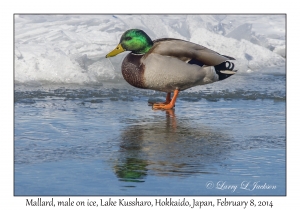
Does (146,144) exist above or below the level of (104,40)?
below

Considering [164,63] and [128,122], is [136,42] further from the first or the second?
[128,122]

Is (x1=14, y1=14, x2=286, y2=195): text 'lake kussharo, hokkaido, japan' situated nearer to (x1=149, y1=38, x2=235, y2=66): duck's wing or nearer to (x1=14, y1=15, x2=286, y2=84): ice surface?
(x1=14, y1=15, x2=286, y2=84): ice surface

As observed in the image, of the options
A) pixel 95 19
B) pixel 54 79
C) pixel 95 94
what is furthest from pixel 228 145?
pixel 95 19

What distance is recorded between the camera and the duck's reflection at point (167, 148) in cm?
443

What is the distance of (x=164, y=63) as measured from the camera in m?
6.73

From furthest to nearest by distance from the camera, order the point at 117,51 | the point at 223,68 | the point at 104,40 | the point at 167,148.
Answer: the point at 104,40
the point at 223,68
the point at 117,51
the point at 167,148

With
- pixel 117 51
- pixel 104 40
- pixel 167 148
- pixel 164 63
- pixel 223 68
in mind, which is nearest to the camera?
pixel 167 148

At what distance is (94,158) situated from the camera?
474 centimetres

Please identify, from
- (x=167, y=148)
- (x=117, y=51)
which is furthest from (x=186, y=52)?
(x=167, y=148)

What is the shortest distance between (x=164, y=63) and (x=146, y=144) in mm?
1742

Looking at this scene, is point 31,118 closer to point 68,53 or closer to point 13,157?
point 13,157

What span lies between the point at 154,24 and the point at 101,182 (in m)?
7.30

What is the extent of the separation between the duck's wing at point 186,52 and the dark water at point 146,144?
1.64 feet

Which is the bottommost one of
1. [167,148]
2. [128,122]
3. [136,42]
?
[167,148]
